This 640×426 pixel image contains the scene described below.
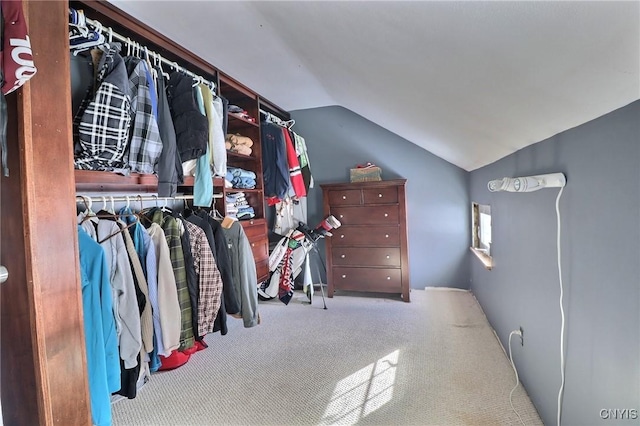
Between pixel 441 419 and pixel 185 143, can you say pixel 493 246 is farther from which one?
pixel 185 143

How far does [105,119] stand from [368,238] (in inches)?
100

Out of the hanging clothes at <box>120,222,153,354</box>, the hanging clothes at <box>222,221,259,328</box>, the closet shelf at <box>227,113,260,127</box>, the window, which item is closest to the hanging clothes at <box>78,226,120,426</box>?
the hanging clothes at <box>120,222,153,354</box>

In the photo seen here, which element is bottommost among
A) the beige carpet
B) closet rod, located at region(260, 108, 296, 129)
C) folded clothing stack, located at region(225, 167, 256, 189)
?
the beige carpet

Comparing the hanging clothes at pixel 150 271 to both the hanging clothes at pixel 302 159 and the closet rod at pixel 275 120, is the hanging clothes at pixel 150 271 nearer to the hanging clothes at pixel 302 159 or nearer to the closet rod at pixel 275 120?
the closet rod at pixel 275 120

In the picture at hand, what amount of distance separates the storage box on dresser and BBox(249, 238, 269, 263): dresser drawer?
81 cm

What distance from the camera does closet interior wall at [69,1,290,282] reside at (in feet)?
4.61

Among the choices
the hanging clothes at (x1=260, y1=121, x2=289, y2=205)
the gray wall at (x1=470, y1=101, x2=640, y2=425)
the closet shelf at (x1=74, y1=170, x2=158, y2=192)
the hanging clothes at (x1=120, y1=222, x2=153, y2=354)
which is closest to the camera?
the gray wall at (x1=470, y1=101, x2=640, y2=425)

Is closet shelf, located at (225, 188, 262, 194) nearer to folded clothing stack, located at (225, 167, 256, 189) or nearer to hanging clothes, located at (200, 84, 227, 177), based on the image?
folded clothing stack, located at (225, 167, 256, 189)

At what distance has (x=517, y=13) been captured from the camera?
2.28 feet

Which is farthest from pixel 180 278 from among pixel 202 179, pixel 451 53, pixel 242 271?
pixel 451 53

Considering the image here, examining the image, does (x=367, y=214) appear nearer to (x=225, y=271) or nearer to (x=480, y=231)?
(x=480, y=231)

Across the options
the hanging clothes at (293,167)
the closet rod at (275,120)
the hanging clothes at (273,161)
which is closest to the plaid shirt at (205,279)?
the hanging clothes at (273,161)

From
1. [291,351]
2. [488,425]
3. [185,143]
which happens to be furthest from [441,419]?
[185,143]

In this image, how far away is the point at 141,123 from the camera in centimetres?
140
